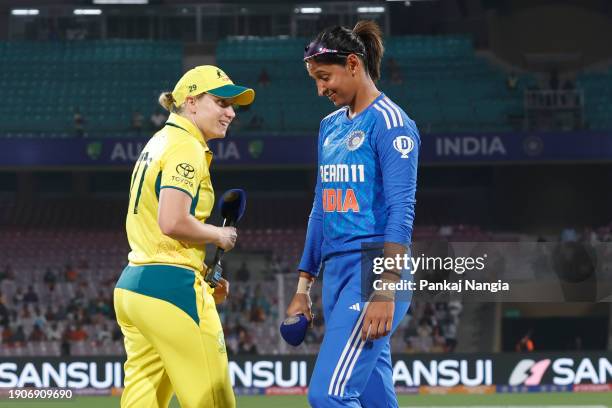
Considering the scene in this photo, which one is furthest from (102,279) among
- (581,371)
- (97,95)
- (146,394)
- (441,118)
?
(146,394)

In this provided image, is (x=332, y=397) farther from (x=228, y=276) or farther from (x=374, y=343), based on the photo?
(x=228, y=276)

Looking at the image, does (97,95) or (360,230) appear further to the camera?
(97,95)

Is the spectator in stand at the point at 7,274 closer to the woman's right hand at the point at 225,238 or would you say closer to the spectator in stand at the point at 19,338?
the spectator in stand at the point at 19,338

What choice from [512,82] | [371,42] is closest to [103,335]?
[512,82]

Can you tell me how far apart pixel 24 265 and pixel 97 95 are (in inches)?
202

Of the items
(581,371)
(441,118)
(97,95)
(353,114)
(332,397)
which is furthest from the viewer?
(97,95)

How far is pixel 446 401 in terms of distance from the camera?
14.3m

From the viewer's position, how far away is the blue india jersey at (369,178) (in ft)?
14.9

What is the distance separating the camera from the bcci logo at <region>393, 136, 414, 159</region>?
4.59m

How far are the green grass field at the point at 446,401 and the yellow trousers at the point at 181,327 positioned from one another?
8.76 metres

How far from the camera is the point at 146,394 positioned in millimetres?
5207

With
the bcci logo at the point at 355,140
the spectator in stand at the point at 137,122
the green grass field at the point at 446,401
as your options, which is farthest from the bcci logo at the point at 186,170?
the spectator in stand at the point at 137,122

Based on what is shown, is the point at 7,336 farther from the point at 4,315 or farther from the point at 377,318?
the point at 377,318

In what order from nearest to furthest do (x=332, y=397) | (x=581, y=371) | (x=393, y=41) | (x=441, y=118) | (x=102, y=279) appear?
(x=332, y=397) < (x=581, y=371) < (x=102, y=279) < (x=441, y=118) < (x=393, y=41)
